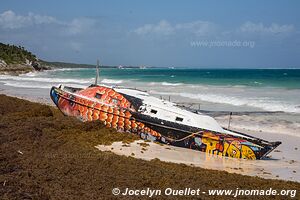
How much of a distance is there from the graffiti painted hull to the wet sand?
3.66 feet

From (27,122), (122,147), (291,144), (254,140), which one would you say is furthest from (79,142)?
(291,144)

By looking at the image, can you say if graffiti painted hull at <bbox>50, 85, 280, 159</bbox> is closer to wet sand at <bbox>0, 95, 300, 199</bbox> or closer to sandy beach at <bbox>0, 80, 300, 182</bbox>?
sandy beach at <bbox>0, 80, 300, 182</bbox>

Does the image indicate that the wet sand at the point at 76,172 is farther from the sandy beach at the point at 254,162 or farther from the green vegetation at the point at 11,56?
the green vegetation at the point at 11,56

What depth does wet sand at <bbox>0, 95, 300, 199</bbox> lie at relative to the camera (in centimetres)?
596

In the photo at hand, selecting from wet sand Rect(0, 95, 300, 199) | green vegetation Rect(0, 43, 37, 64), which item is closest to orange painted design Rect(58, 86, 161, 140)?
wet sand Rect(0, 95, 300, 199)

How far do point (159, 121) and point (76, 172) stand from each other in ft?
17.1

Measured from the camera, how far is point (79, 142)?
34.1 feet

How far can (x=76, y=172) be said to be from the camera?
693cm

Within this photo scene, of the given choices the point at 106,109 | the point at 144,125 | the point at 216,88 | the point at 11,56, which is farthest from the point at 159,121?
the point at 11,56

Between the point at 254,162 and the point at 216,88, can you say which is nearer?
the point at 254,162

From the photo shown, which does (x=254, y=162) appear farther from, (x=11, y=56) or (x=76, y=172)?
(x=11, y=56)

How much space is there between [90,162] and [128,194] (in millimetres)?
1944

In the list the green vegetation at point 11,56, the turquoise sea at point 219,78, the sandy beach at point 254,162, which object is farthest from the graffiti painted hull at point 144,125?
the green vegetation at point 11,56

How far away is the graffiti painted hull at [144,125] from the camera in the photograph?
34.4 ft
